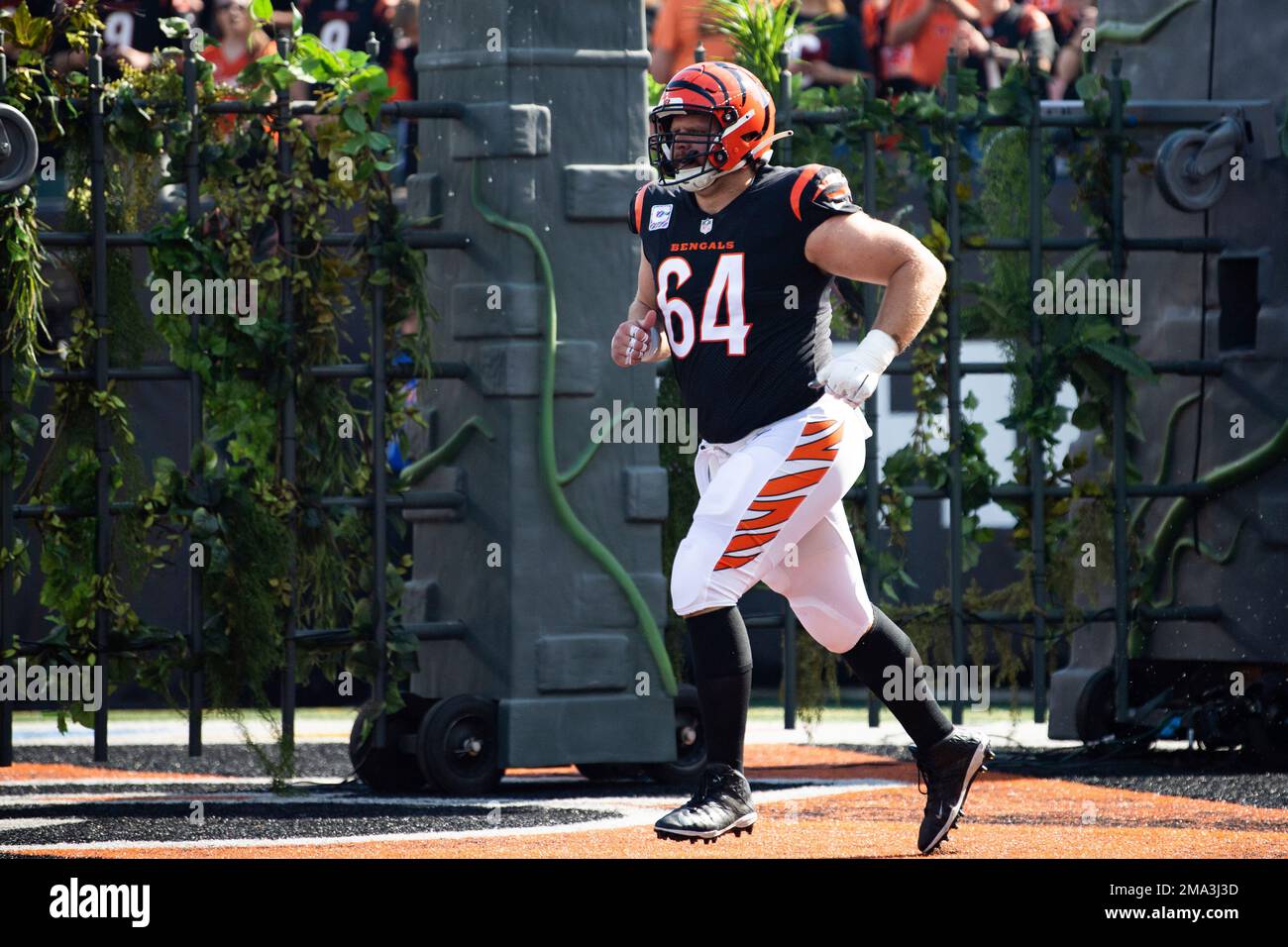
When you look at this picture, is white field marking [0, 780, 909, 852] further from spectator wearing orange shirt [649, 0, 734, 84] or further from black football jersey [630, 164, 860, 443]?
spectator wearing orange shirt [649, 0, 734, 84]

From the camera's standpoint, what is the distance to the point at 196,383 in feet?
28.0

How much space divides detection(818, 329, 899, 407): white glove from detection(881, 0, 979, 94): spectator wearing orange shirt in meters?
6.98

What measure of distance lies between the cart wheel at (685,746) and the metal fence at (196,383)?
3.13ft

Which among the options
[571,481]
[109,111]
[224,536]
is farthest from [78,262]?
[571,481]

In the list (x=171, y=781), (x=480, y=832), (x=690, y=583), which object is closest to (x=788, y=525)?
(x=690, y=583)

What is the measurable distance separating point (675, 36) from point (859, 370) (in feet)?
21.4

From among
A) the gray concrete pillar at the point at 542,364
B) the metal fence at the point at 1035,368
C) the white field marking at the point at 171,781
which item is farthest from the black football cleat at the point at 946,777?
the white field marking at the point at 171,781

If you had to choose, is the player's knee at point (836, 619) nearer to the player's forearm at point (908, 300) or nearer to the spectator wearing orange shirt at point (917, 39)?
the player's forearm at point (908, 300)

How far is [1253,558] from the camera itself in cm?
985

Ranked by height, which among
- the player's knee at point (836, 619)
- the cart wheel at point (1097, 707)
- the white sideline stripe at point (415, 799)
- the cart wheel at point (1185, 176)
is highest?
the cart wheel at point (1185, 176)

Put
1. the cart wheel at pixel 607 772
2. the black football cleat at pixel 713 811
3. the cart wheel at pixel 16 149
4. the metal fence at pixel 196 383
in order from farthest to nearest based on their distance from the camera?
the cart wheel at pixel 607 772, the metal fence at pixel 196 383, the cart wheel at pixel 16 149, the black football cleat at pixel 713 811

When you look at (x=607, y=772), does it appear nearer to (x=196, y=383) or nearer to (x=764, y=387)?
(x=196, y=383)

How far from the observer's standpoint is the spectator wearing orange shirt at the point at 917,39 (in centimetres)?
1310

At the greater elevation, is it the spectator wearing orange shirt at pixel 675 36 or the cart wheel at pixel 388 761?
the spectator wearing orange shirt at pixel 675 36
